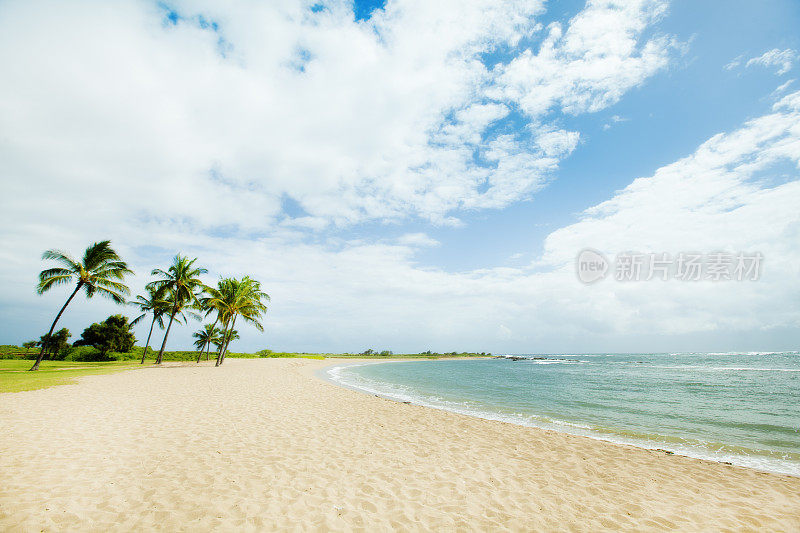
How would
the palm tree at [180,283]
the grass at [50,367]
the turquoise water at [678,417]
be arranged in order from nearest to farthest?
the turquoise water at [678,417]
the grass at [50,367]
the palm tree at [180,283]

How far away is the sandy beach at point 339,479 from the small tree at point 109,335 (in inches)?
1562

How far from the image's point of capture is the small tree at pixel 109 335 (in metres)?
41.3

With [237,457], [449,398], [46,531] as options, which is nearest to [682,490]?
[237,457]

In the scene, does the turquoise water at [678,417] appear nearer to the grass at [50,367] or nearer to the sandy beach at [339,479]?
the sandy beach at [339,479]

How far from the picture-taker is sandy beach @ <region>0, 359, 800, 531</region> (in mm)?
4809

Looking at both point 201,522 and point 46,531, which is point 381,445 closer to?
point 201,522

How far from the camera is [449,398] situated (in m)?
18.8

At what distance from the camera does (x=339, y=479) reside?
20.3 feet

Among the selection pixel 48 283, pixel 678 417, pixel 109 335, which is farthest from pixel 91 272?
pixel 678 417

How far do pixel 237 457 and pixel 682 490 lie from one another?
916 cm

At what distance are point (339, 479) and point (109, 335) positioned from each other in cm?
5109

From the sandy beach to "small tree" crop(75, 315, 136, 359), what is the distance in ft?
130

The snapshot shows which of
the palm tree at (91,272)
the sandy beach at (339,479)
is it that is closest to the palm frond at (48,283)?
the palm tree at (91,272)

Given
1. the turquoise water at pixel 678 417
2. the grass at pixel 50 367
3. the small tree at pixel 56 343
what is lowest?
the turquoise water at pixel 678 417
